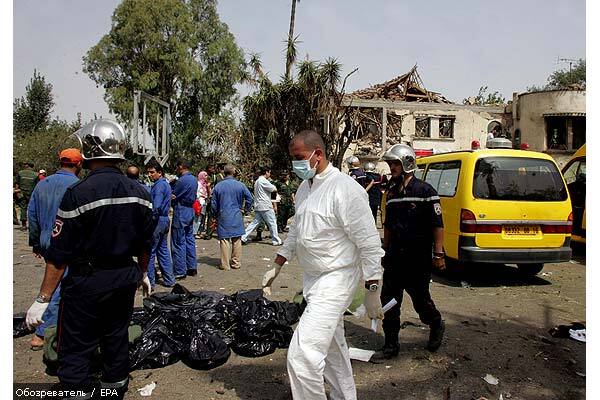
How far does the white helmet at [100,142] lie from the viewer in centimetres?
325

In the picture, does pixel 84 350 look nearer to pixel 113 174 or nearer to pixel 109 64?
pixel 113 174

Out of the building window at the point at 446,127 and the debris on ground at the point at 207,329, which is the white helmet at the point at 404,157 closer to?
the debris on ground at the point at 207,329

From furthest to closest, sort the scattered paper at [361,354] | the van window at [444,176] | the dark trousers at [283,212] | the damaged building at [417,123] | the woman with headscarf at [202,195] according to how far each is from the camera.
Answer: the damaged building at [417,123] < the dark trousers at [283,212] < the woman with headscarf at [202,195] < the van window at [444,176] < the scattered paper at [361,354]

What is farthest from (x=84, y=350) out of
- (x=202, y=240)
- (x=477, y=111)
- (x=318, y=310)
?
(x=477, y=111)

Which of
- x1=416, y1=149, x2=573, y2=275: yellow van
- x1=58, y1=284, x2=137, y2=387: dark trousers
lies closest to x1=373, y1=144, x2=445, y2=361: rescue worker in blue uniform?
x1=416, y1=149, x2=573, y2=275: yellow van

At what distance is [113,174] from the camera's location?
10.5 ft

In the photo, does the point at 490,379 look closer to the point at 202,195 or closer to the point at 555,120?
the point at 202,195

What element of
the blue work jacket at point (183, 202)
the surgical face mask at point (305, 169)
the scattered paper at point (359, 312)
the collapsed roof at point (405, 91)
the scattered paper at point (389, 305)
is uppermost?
the collapsed roof at point (405, 91)

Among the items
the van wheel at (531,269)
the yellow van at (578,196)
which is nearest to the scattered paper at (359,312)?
the van wheel at (531,269)

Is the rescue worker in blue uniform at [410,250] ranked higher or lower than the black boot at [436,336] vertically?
higher

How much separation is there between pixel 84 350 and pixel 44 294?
465mm

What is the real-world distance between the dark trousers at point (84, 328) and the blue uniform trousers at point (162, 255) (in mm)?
3563

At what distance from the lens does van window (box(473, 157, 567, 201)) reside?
6621 mm

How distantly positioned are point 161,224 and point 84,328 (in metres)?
3.72
